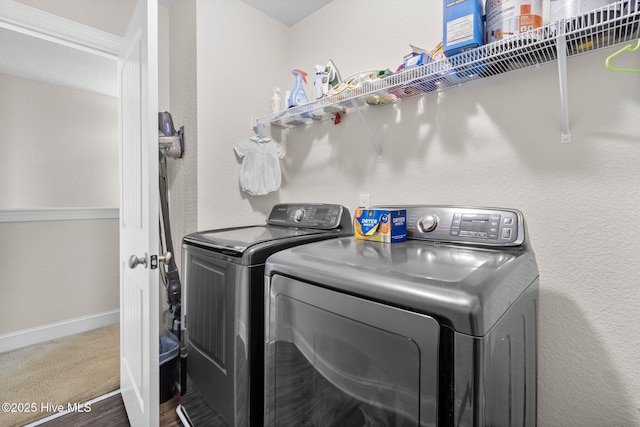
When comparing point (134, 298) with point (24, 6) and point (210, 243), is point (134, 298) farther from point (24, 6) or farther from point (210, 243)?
point (24, 6)

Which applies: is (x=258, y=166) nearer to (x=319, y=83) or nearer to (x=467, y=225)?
(x=319, y=83)

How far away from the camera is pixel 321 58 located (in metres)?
2.04

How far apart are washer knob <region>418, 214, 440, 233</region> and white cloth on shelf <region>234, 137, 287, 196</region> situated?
1091 mm

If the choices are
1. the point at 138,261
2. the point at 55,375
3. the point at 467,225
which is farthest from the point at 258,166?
the point at 55,375

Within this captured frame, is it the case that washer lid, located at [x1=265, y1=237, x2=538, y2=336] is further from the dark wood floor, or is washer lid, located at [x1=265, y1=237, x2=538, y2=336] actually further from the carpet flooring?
the carpet flooring

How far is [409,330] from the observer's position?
67 centimetres

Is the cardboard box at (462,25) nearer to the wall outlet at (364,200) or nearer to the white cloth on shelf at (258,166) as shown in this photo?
the wall outlet at (364,200)

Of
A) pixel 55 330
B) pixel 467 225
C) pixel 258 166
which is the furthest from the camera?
pixel 55 330

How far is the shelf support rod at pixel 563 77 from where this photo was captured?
0.92m

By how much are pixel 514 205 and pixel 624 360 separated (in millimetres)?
625

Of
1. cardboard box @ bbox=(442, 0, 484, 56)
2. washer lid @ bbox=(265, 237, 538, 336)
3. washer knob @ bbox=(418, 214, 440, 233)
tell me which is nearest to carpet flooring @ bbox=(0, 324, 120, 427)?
washer lid @ bbox=(265, 237, 538, 336)

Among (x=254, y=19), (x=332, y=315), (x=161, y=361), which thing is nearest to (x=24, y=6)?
(x=254, y=19)

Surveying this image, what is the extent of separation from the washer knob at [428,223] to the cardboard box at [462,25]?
63 centimetres

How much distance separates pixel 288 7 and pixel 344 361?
2.22 metres
